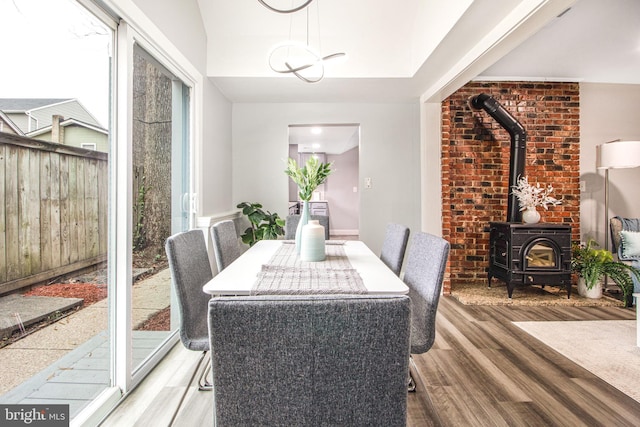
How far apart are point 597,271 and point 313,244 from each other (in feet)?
10.8

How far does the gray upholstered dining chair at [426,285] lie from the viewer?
1.44 meters

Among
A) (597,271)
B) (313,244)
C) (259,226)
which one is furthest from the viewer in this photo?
(259,226)

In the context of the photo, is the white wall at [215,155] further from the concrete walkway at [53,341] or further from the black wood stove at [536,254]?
the black wood stove at [536,254]

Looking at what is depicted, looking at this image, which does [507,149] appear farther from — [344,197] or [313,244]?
[344,197]

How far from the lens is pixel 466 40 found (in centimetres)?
251

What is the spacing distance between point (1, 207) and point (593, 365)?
3.14 meters

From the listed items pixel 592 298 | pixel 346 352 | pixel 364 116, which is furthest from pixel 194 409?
pixel 592 298

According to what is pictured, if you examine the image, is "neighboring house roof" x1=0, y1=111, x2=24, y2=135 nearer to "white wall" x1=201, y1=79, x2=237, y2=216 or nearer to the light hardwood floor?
the light hardwood floor

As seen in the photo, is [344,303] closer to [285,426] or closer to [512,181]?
[285,426]

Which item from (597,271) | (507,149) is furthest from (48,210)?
(597,271)

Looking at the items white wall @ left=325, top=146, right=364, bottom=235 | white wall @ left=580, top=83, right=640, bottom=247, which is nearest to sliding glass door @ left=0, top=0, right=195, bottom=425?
white wall @ left=580, top=83, right=640, bottom=247

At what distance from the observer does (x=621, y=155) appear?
3633 mm

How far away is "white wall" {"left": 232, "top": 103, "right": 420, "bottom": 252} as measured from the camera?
4.08 metres

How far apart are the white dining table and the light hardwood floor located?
0.59 m
